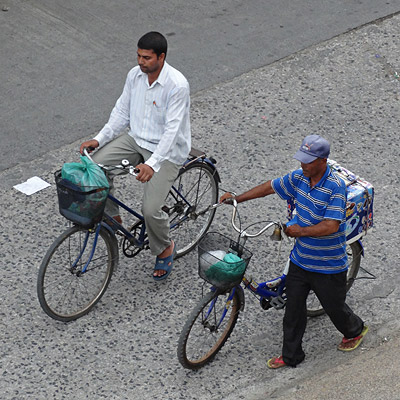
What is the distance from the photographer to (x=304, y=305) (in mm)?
5477

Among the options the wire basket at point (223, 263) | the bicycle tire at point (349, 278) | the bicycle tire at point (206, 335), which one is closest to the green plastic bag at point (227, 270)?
the wire basket at point (223, 263)

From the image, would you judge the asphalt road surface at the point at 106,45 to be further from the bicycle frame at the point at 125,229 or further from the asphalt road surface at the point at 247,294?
the bicycle frame at the point at 125,229

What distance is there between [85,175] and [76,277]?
1100mm

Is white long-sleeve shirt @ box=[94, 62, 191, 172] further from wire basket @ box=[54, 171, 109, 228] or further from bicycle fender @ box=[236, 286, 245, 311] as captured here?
bicycle fender @ box=[236, 286, 245, 311]

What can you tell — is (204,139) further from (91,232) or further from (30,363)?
(30,363)

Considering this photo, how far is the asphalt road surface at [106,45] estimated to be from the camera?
8250 millimetres

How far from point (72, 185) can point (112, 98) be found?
11.3 ft

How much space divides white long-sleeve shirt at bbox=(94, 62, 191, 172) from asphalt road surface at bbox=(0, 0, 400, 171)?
1.96 m

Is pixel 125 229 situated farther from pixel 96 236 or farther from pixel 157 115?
pixel 157 115

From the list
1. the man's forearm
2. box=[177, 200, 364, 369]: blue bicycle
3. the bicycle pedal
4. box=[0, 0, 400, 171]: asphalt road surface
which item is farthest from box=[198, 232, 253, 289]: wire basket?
box=[0, 0, 400, 171]: asphalt road surface

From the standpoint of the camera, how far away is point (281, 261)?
6.73m

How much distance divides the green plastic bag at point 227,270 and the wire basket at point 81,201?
3.04ft

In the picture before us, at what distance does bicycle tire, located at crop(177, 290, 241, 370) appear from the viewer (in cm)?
538

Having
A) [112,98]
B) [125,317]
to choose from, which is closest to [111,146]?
[125,317]
